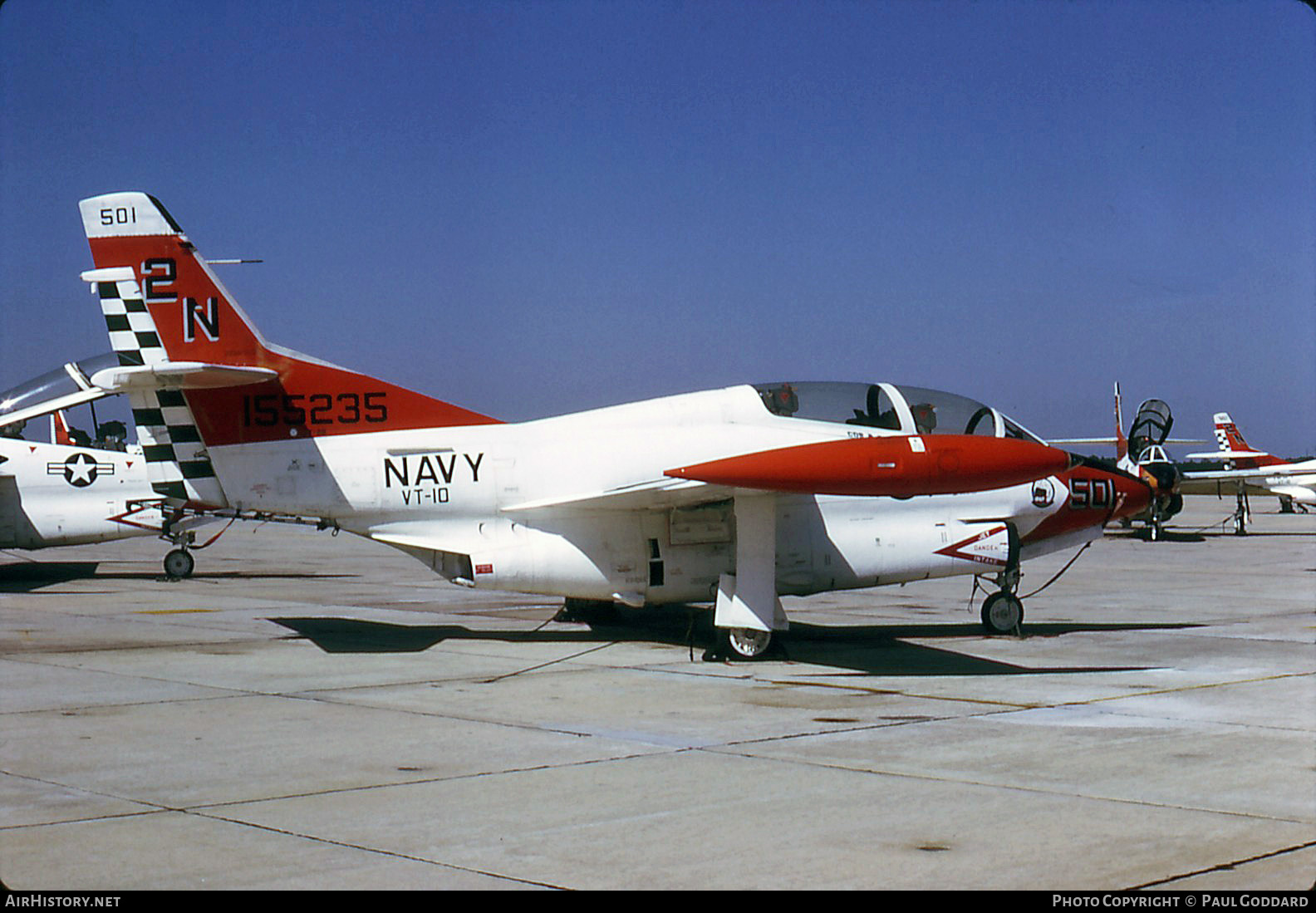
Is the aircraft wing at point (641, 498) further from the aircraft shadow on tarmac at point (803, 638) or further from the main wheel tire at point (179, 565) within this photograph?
the main wheel tire at point (179, 565)

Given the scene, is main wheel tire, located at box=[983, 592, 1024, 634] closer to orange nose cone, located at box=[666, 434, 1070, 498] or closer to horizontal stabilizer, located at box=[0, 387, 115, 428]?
orange nose cone, located at box=[666, 434, 1070, 498]

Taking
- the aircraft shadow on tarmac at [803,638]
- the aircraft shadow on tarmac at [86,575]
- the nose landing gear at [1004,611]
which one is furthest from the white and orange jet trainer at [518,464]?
the aircraft shadow on tarmac at [86,575]

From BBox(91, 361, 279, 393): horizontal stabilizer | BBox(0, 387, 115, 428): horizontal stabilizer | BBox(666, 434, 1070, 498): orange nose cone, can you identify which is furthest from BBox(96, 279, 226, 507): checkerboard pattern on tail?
BBox(0, 387, 115, 428): horizontal stabilizer

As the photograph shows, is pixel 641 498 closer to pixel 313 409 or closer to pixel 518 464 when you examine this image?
pixel 518 464

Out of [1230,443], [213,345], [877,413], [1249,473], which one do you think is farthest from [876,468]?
[1230,443]

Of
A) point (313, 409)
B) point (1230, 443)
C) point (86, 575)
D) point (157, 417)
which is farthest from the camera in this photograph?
point (1230, 443)

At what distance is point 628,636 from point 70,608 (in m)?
8.19

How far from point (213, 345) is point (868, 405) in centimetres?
666

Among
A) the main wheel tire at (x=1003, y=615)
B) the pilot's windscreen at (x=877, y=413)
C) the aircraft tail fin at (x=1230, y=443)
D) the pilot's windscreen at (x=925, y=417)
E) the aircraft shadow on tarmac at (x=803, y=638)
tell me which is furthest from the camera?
the aircraft tail fin at (x=1230, y=443)

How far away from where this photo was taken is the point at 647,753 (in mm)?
7957

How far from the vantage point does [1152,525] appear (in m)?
37.0

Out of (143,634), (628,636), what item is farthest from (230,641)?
(628,636)

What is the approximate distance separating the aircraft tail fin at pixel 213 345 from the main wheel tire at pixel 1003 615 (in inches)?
276

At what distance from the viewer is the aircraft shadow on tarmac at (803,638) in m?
12.0
